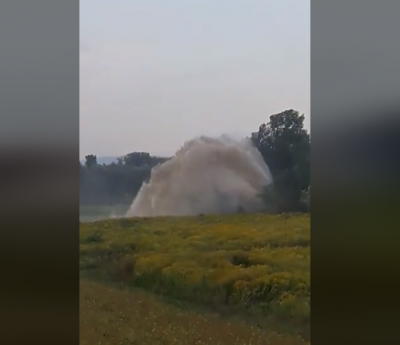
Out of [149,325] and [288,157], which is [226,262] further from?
[288,157]

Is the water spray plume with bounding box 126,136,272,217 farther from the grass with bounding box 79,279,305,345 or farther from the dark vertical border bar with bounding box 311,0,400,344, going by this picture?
the grass with bounding box 79,279,305,345

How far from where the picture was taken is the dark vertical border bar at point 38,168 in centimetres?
227

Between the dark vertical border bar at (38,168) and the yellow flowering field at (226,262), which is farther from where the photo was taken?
the yellow flowering field at (226,262)

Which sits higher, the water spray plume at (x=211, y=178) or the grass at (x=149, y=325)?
the water spray plume at (x=211, y=178)

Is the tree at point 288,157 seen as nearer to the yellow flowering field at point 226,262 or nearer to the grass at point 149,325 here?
the yellow flowering field at point 226,262

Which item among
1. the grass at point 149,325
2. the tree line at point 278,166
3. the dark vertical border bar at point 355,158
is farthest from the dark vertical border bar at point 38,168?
the dark vertical border bar at point 355,158

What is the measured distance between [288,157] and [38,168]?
137 centimetres

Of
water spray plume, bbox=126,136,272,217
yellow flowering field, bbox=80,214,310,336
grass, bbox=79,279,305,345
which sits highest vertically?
water spray plume, bbox=126,136,272,217

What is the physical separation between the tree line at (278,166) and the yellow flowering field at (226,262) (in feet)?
0.39

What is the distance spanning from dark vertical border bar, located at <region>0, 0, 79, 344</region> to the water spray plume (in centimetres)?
48

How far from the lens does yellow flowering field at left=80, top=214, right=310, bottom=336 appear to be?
7.80 feet

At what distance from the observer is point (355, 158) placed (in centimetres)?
235

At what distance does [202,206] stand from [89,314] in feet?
2.84

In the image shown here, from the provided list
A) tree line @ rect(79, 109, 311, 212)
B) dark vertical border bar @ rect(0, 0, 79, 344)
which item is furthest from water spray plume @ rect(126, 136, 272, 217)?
dark vertical border bar @ rect(0, 0, 79, 344)
